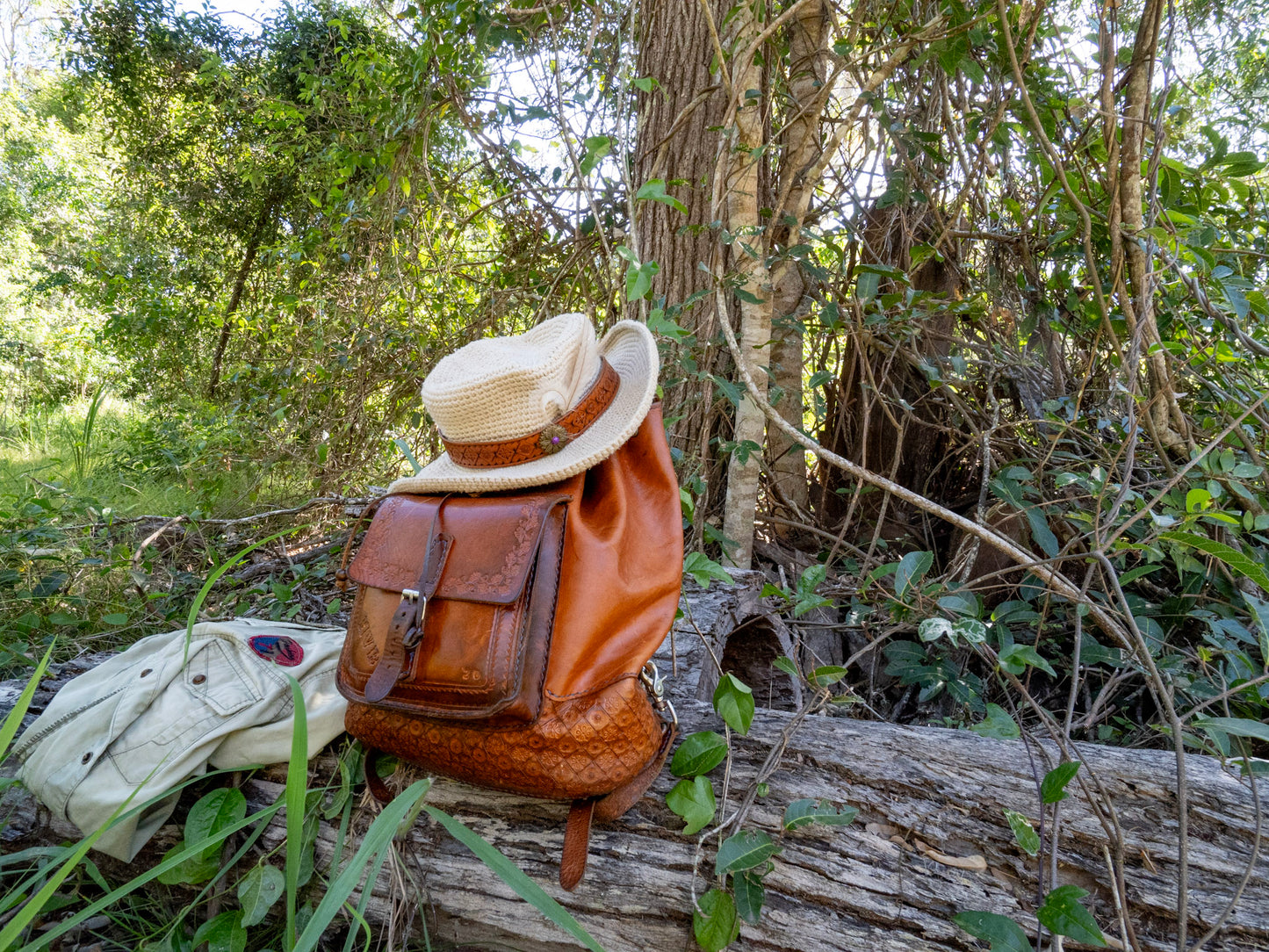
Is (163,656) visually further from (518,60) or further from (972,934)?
(518,60)

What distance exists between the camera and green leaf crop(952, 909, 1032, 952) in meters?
0.88

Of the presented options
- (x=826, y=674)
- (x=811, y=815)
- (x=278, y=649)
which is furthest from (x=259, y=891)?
(x=826, y=674)

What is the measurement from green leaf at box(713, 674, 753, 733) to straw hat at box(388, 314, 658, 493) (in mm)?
416

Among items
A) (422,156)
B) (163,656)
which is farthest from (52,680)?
(422,156)

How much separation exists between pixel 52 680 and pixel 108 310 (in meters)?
7.19

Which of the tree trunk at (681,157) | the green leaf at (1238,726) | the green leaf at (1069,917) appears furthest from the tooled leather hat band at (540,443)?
the tree trunk at (681,157)

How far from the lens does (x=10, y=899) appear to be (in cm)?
90

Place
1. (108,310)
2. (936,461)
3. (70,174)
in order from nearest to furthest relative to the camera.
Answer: (936,461)
(108,310)
(70,174)

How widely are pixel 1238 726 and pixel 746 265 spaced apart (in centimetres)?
155

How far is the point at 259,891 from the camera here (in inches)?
44.7

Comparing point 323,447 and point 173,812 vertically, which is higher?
point 323,447

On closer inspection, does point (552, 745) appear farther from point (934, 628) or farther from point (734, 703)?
point (934, 628)

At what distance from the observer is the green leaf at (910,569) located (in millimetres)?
1399

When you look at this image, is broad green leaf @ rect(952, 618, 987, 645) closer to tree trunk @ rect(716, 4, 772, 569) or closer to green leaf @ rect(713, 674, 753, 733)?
green leaf @ rect(713, 674, 753, 733)
